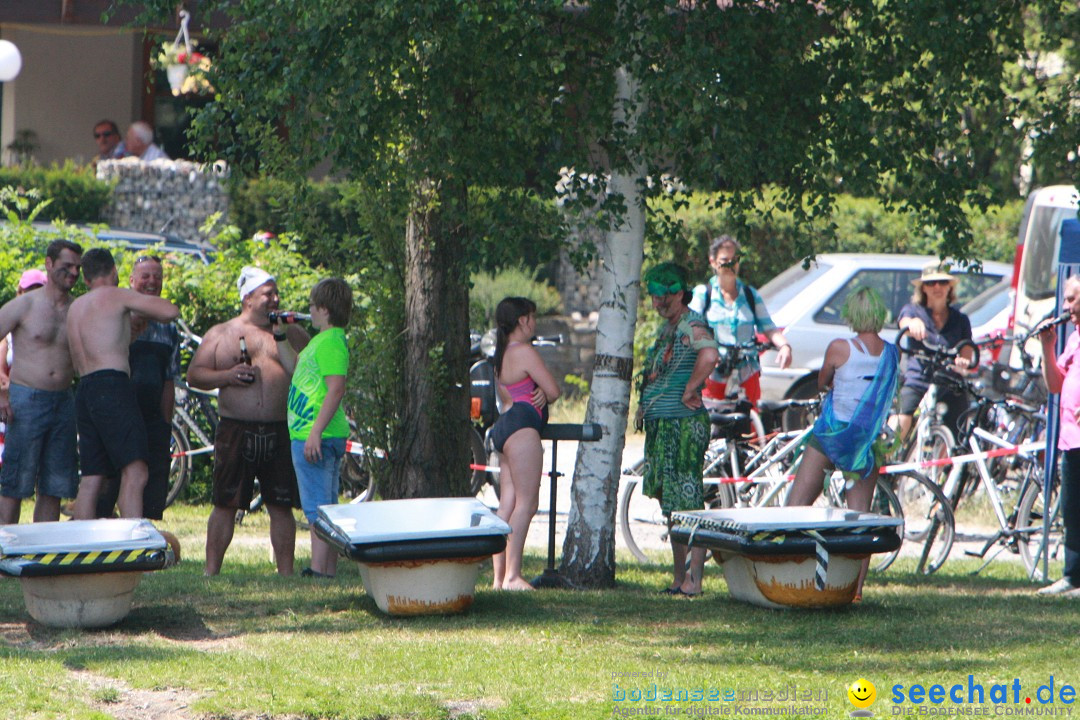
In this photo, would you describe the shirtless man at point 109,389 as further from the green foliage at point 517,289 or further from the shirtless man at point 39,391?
the green foliage at point 517,289

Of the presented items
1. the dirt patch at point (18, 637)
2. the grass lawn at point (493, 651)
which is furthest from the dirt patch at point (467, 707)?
the dirt patch at point (18, 637)

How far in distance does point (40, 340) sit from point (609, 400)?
10.4 feet

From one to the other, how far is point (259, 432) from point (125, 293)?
3.36ft

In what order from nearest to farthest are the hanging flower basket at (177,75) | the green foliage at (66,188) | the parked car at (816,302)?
1. the parked car at (816,302)
2. the green foliage at (66,188)
3. the hanging flower basket at (177,75)

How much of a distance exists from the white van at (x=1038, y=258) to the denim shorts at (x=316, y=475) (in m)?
6.81

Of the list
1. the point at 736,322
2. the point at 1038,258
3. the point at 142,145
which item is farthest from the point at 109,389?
the point at 142,145

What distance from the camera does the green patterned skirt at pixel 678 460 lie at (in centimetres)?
763

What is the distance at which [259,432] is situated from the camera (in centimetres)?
796

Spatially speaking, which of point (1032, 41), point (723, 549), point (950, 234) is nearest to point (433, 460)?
point (723, 549)

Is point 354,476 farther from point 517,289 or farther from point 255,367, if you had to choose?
point 517,289

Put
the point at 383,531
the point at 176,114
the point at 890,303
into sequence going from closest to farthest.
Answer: the point at 383,531 → the point at 890,303 → the point at 176,114

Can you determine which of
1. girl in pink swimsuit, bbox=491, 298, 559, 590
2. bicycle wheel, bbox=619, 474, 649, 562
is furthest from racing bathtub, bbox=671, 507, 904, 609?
bicycle wheel, bbox=619, 474, 649, 562

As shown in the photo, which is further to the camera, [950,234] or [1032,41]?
[1032,41]

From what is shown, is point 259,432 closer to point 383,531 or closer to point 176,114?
point 383,531
